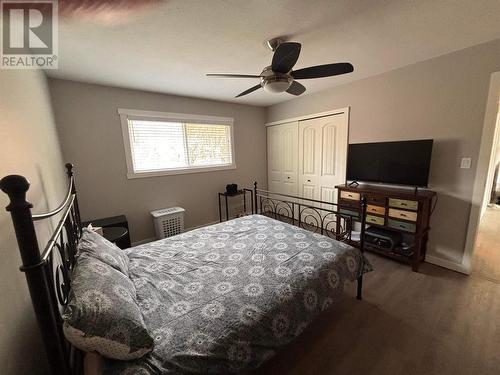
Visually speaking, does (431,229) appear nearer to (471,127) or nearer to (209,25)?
(471,127)

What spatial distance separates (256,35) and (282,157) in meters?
2.78

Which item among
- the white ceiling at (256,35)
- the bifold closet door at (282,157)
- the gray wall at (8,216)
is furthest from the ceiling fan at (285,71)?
the bifold closet door at (282,157)

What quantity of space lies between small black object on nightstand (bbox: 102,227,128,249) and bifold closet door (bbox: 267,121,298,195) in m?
3.03

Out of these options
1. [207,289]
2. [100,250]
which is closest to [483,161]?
[207,289]

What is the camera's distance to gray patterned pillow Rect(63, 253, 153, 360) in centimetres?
81

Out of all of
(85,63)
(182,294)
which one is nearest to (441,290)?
(182,294)

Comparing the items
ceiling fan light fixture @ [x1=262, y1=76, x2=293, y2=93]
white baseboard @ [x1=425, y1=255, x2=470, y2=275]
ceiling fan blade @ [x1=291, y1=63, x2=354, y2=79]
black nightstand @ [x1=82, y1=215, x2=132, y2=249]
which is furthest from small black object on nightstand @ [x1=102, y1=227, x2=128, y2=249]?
white baseboard @ [x1=425, y1=255, x2=470, y2=275]

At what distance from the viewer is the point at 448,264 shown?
2434 millimetres

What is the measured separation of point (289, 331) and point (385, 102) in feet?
9.80

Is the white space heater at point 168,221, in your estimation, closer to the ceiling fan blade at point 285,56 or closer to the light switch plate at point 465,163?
the ceiling fan blade at point 285,56

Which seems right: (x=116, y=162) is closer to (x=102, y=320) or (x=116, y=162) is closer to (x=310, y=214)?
(x=102, y=320)

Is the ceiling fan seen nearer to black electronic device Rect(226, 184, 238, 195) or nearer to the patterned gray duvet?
the patterned gray duvet

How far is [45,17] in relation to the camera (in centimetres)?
140

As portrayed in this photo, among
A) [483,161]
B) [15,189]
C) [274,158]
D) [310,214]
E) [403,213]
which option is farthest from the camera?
[274,158]
